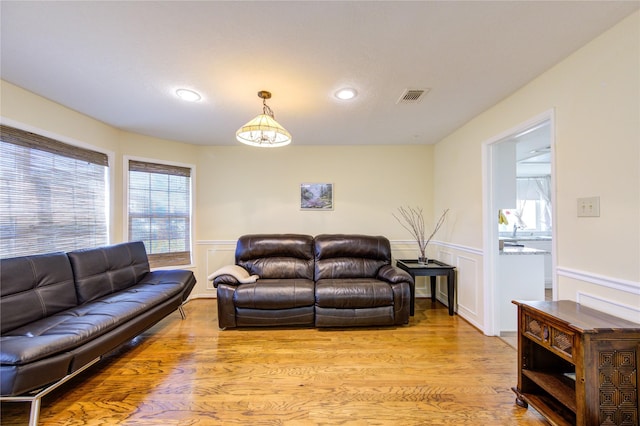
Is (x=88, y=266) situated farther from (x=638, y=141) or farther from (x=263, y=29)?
(x=638, y=141)

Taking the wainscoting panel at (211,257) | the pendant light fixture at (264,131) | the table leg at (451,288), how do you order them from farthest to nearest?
the wainscoting panel at (211,257)
the table leg at (451,288)
the pendant light fixture at (264,131)

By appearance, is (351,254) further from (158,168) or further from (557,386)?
(158,168)

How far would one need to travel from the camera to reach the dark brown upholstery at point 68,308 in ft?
4.60

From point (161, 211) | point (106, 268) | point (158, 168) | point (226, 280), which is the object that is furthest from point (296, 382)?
point (158, 168)

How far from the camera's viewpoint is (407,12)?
4.45 ft

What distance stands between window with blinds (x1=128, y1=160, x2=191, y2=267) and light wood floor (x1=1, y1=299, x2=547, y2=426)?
1.27m

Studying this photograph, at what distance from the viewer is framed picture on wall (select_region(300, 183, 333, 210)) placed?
3.93 metres

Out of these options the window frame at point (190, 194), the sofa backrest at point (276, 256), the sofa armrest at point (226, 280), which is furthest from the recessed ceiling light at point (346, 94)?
the window frame at point (190, 194)

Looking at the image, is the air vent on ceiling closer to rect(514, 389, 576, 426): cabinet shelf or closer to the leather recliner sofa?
the leather recliner sofa

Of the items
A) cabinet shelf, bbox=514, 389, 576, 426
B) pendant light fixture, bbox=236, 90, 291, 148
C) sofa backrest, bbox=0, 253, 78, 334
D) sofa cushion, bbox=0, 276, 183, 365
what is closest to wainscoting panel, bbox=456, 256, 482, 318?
cabinet shelf, bbox=514, 389, 576, 426

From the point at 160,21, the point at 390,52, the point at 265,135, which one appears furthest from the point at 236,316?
the point at 390,52

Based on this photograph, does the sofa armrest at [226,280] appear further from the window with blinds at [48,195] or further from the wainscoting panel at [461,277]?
the wainscoting panel at [461,277]

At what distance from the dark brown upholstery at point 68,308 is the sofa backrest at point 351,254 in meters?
1.77

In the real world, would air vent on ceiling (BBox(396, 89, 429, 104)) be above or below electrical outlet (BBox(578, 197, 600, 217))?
above
